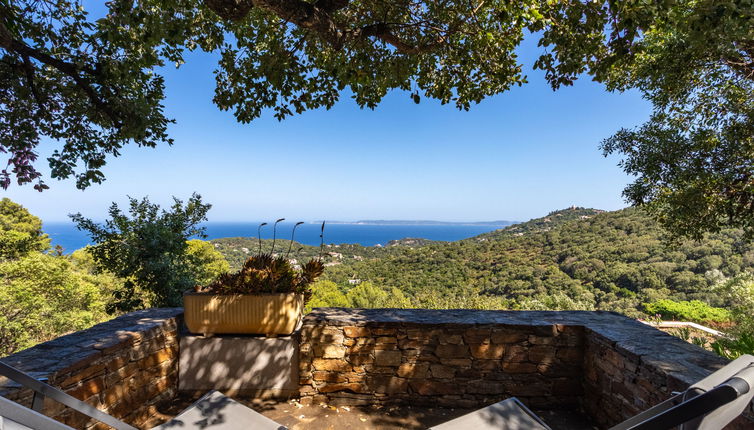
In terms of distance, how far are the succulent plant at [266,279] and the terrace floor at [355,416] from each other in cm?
87

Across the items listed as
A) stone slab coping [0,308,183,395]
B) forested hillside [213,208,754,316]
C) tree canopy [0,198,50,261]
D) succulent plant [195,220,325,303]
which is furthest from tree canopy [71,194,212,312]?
tree canopy [0,198,50,261]

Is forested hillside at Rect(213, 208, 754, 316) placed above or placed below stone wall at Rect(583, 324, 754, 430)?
below

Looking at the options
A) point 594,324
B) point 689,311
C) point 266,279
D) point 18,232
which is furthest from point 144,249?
point 689,311

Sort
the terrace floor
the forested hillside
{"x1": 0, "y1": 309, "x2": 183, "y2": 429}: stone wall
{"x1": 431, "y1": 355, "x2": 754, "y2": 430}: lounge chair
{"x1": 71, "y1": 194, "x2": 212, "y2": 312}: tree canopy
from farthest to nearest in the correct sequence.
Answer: the forested hillside, {"x1": 71, "y1": 194, "x2": 212, "y2": 312}: tree canopy, the terrace floor, {"x1": 0, "y1": 309, "x2": 183, "y2": 429}: stone wall, {"x1": 431, "y1": 355, "x2": 754, "y2": 430}: lounge chair

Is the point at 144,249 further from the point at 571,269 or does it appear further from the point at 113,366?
the point at 571,269

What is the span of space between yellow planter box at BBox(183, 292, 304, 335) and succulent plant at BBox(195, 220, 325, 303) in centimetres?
6

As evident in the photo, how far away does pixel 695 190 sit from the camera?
14.7ft

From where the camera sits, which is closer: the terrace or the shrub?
the terrace

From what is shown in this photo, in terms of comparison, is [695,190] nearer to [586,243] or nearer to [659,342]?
[659,342]

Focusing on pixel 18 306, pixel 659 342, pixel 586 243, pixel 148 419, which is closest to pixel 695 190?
pixel 659 342

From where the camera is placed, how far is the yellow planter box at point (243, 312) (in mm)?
2438

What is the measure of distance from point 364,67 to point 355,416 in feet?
11.9

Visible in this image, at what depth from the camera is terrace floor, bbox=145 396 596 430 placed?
2.36 m

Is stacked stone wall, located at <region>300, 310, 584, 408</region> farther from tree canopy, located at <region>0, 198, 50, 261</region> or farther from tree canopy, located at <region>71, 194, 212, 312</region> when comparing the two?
tree canopy, located at <region>0, 198, 50, 261</region>
